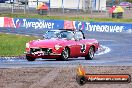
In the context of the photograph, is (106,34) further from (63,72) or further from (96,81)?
(96,81)

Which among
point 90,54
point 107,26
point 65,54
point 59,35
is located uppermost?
point 59,35

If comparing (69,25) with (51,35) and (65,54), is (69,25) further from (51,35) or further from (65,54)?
(65,54)

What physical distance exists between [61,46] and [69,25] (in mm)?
25012

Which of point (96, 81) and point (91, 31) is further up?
point (96, 81)

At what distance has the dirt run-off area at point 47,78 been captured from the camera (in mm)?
12086

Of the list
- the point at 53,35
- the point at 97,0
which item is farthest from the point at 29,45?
the point at 97,0

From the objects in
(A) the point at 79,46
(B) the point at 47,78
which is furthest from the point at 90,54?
(B) the point at 47,78

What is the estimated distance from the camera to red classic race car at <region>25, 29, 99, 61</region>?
19.9m

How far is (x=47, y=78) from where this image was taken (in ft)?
44.4

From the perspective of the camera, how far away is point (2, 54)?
76.4 feet

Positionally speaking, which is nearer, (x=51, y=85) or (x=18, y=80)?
(x=51, y=85)

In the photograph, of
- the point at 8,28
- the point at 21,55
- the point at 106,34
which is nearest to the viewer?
the point at 21,55

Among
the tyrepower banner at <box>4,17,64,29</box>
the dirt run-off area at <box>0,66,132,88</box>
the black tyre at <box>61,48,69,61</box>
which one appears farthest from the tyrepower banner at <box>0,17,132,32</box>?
the dirt run-off area at <box>0,66,132,88</box>

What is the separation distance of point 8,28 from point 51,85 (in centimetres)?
3597
